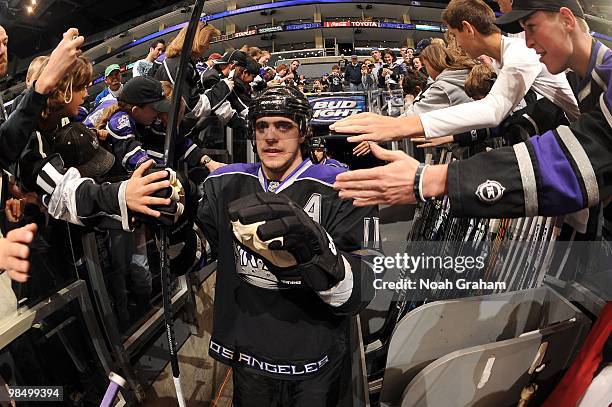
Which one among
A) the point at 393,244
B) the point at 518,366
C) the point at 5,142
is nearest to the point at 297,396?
the point at 518,366

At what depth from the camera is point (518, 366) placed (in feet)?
3.71

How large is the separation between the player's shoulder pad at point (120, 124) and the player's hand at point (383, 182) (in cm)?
123

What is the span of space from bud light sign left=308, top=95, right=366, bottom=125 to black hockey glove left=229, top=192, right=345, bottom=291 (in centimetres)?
203

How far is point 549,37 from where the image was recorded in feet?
2.57

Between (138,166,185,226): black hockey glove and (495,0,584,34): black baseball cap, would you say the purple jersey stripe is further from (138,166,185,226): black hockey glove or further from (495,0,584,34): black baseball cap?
(138,166,185,226): black hockey glove

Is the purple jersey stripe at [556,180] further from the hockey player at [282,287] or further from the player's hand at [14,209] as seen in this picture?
the player's hand at [14,209]

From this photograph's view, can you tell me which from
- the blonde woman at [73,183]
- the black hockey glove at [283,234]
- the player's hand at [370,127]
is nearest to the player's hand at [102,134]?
the blonde woman at [73,183]

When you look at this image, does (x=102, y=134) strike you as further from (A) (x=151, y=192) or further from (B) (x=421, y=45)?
(B) (x=421, y=45)

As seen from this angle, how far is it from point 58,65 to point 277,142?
0.61 metres

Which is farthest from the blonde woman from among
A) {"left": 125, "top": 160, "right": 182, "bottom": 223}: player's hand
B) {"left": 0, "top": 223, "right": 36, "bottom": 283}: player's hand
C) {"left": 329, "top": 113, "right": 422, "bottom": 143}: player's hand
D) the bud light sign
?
the bud light sign

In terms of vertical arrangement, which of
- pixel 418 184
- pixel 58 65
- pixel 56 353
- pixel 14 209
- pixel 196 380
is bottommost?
pixel 196 380

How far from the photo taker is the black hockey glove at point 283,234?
76cm

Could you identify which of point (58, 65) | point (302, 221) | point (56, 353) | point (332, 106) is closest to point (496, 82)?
point (302, 221)

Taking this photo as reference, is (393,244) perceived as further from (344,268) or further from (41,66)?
(41,66)
